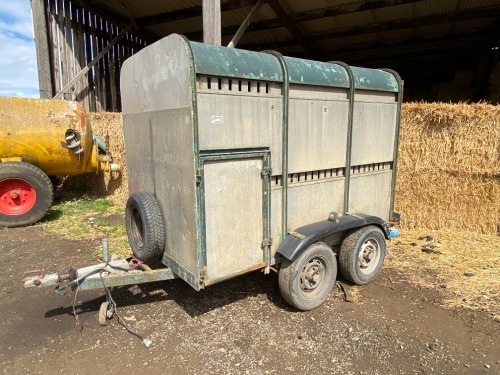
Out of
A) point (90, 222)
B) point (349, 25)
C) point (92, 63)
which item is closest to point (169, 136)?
point (90, 222)

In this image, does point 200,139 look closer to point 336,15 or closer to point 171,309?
point 171,309

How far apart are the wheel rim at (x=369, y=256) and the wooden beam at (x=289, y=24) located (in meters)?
7.20

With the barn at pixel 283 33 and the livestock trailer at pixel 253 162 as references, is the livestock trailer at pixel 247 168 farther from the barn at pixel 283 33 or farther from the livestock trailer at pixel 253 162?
the barn at pixel 283 33

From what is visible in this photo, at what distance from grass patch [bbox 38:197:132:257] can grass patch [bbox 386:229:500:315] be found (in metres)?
4.42

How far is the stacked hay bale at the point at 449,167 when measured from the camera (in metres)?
6.23

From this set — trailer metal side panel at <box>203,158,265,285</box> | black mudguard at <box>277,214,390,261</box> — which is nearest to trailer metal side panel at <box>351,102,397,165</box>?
black mudguard at <box>277,214,390,261</box>

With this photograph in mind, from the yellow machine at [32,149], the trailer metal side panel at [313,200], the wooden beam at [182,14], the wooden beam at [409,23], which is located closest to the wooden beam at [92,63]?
the wooden beam at [182,14]

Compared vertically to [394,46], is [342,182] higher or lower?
lower

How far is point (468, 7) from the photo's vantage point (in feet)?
30.9

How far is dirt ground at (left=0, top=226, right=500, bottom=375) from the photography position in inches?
123

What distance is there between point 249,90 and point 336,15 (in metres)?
7.85

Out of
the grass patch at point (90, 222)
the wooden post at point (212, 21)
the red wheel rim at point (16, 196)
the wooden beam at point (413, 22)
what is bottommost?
the grass patch at point (90, 222)

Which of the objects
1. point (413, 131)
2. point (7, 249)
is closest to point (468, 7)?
point (413, 131)

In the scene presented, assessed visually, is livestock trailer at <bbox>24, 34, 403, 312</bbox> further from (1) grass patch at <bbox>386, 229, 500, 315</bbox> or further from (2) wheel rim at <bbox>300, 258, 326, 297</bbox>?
(1) grass patch at <bbox>386, 229, 500, 315</bbox>
